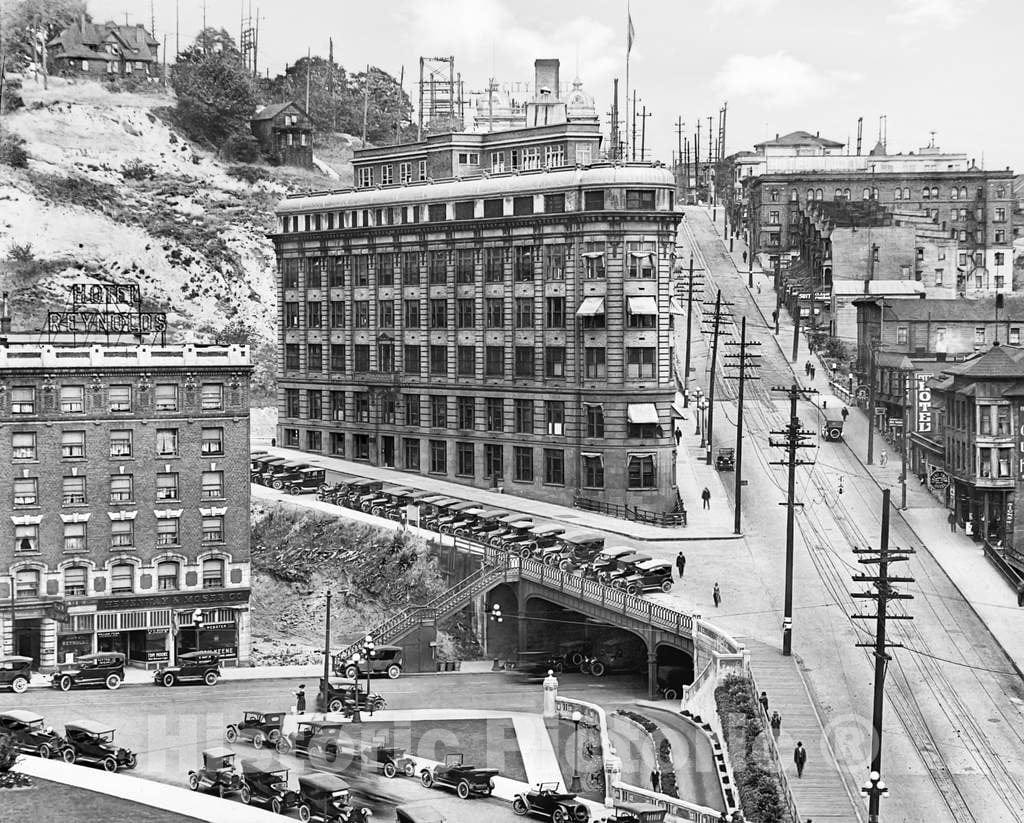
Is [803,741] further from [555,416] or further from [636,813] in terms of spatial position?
[555,416]

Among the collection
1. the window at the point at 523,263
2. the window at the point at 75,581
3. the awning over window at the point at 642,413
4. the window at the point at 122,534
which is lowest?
the window at the point at 75,581

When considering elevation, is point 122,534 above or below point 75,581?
above

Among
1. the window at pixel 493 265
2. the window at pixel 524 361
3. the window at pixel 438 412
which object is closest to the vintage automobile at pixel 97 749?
the window at pixel 524 361

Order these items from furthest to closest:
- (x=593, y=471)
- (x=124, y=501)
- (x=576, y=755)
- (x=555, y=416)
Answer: (x=555, y=416)
(x=593, y=471)
(x=124, y=501)
(x=576, y=755)

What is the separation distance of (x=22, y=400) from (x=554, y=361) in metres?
37.6

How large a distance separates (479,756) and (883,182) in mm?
142643

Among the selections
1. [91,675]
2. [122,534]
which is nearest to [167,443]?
[122,534]

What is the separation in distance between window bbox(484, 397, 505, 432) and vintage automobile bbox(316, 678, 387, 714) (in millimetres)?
41968

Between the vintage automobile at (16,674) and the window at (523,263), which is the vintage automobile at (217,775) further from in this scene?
the window at (523,263)

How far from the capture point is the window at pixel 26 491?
87375mm

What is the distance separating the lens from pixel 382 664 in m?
82.6

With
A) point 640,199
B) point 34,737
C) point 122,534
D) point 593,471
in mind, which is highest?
point 640,199

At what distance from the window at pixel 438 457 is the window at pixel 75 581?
36.5m

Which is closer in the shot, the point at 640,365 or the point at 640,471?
the point at 640,471
